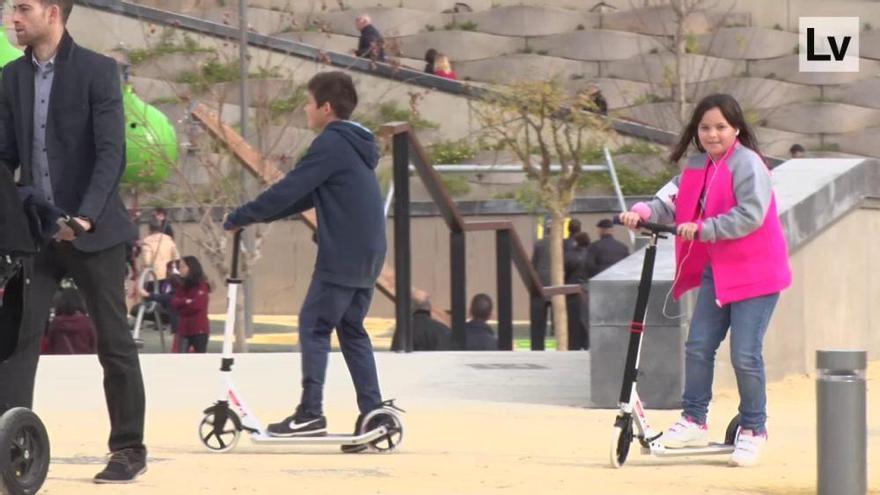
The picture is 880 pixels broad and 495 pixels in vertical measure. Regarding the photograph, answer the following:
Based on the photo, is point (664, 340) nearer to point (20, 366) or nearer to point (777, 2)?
point (20, 366)

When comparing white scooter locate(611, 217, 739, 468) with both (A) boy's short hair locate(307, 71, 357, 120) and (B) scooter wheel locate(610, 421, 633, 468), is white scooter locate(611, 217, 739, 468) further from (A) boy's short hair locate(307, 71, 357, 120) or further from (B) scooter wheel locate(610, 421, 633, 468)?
(A) boy's short hair locate(307, 71, 357, 120)

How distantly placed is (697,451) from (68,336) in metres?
8.80

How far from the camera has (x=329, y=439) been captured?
375 inches

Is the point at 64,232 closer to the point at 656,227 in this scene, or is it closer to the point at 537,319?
the point at 656,227

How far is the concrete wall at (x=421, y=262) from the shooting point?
29422 millimetres

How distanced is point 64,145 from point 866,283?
7.15 m

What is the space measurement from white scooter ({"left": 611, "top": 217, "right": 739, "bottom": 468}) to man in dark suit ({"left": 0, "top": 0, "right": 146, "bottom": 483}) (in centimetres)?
204

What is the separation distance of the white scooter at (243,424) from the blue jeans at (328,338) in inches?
4.1

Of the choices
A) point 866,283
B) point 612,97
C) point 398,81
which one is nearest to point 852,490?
point 866,283

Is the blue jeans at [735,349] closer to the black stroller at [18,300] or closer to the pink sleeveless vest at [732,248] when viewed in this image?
the pink sleeveless vest at [732,248]

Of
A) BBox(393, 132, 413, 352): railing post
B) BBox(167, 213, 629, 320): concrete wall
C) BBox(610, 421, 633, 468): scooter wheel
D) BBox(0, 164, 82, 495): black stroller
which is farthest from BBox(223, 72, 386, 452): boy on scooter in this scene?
BBox(167, 213, 629, 320): concrete wall

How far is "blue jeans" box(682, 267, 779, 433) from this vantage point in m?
9.03

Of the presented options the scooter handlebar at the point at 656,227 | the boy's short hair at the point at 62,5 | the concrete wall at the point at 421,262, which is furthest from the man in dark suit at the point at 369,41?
the boy's short hair at the point at 62,5

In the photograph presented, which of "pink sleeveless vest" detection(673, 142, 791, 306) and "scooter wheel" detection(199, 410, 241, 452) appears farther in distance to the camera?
"scooter wheel" detection(199, 410, 241, 452)
